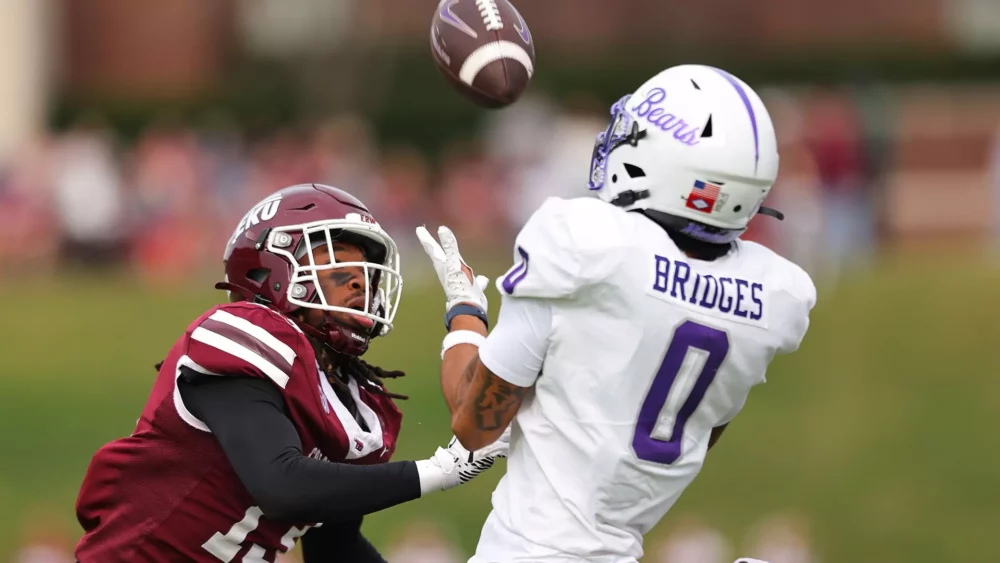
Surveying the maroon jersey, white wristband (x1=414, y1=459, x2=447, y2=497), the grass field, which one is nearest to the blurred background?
the grass field

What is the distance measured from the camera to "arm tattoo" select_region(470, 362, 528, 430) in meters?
3.47

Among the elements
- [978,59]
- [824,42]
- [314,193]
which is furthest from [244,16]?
[314,193]

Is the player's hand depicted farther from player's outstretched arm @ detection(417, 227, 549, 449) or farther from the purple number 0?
the purple number 0

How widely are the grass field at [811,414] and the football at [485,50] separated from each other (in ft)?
21.2

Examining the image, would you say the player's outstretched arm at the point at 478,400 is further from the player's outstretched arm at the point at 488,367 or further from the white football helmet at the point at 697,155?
the white football helmet at the point at 697,155

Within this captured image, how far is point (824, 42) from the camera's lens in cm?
2328

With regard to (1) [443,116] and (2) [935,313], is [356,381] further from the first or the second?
(1) [443,116]

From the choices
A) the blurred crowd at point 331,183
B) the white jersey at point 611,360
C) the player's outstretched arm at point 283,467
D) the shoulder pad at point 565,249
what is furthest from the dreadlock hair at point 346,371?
the blurred crowd at point 331,183

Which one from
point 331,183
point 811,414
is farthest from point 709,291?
point 331,183

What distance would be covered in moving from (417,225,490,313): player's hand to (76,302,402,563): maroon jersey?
0.36 m

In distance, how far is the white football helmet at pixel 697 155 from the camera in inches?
136

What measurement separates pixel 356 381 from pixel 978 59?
18.4 meters

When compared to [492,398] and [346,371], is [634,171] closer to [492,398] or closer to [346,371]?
[492,398]

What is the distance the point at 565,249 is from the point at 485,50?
3.07 feet
